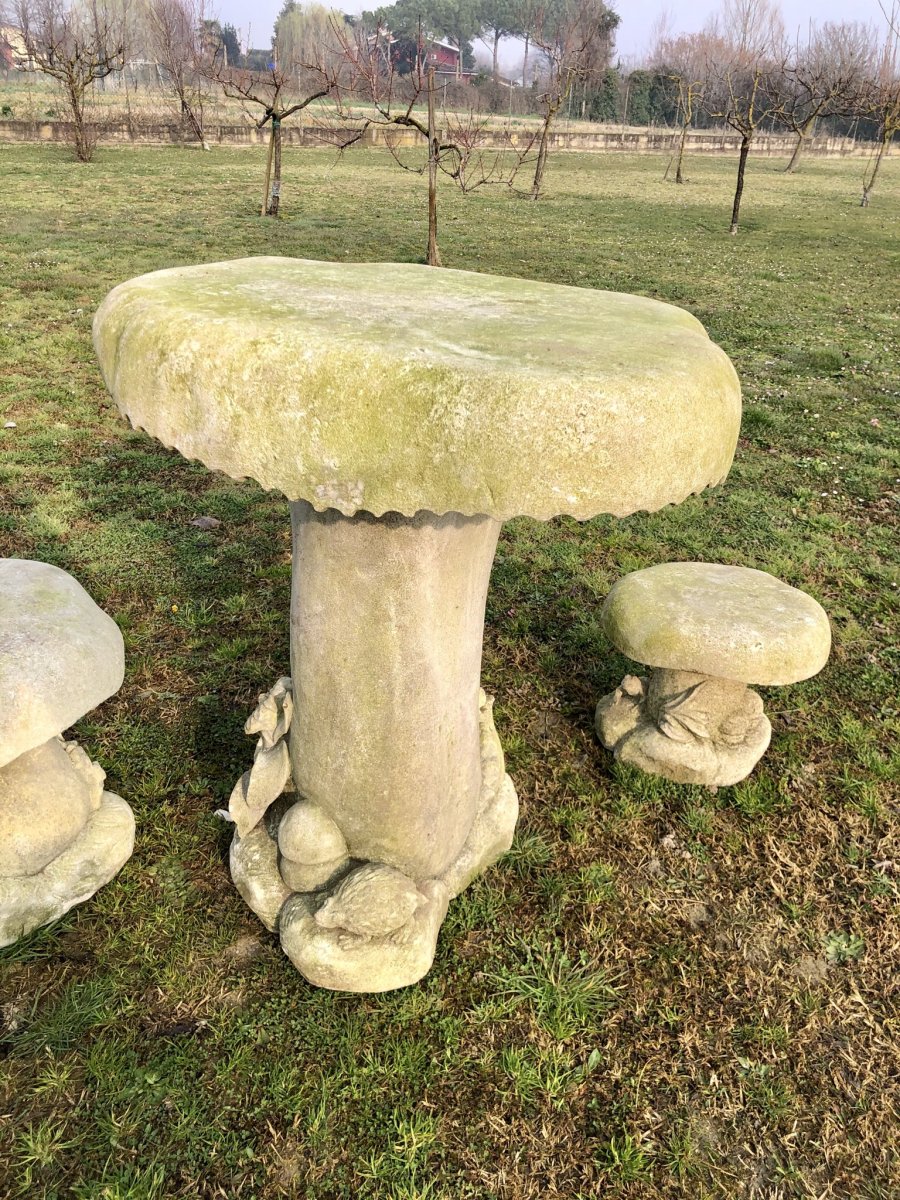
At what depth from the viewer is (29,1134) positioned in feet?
7.63

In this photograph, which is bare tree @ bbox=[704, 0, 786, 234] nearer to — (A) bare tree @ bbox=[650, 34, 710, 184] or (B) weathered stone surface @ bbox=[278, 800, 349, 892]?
(A) bare tree @ bbox=[650, 34, 710, 184]

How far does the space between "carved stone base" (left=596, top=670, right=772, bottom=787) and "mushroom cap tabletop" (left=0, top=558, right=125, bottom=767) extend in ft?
7.61

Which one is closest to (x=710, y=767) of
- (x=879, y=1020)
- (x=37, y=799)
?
(x=879, y=1020)

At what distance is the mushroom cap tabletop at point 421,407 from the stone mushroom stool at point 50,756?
1025 millimetres

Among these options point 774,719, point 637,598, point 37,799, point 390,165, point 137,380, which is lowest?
point 774,719

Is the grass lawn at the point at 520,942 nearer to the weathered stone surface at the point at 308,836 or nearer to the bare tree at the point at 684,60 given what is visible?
the weathered stone surface at the point at 308,836

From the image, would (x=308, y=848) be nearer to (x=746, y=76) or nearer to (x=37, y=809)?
(x=37, y=809)

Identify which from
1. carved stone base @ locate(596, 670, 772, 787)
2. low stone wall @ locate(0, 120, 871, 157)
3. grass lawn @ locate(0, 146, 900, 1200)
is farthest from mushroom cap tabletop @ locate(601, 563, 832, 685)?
low stone wall @ locate(0, 120, 871, 157)

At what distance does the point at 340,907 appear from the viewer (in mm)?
2643

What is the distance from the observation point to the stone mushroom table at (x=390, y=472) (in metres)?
1.72

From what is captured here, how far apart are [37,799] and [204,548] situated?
2.77 m

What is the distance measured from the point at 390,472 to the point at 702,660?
199cm

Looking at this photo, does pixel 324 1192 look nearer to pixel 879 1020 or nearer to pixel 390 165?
pixel 879 1020

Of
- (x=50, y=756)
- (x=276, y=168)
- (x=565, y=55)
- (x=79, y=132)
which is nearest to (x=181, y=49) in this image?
(x=79, y=132)
